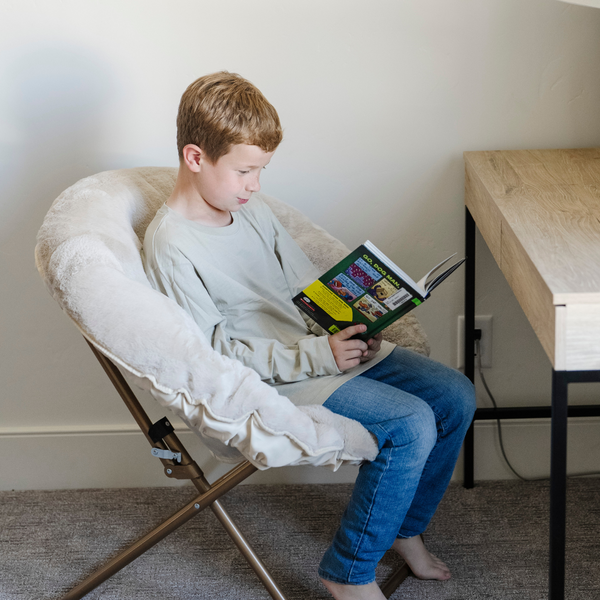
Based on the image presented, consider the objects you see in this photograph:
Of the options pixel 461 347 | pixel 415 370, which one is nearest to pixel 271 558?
pixel 415 370

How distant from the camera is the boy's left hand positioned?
3.42ft

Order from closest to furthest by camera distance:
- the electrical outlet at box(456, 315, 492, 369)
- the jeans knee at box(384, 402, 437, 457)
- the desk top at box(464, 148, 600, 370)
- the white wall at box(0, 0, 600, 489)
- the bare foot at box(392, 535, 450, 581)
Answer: the desk top at box(464, 148, 600, 370)
the jeans knee at box(384, 402, 437, 457)
the bare foot at box(392, 535, 450, 581)
the white wall at box(0, 0, 600, 489)
the electrical outlet at box(456, 315, 492, 369)

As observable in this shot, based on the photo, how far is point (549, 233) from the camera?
834mm

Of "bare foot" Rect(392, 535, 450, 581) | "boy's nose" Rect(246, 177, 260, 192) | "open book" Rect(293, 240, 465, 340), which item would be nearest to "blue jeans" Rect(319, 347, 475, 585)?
"open book" Rect(293, 240, 465, 340)

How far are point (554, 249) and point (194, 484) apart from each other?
0.68 meters

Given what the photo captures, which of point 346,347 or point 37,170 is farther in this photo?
point 37,170

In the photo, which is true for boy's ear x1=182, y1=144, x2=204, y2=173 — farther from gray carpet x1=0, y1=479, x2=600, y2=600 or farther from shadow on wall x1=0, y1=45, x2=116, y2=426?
gray carpet x1=0, y1=479, x2=600, y2=600

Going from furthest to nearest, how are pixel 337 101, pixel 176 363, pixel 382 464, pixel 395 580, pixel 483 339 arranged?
pixel 483 339 < pixel 337 101 < pixel 395 580 < pixel 382 464 < pixel 176 363

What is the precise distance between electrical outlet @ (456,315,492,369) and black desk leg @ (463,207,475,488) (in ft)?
0.07

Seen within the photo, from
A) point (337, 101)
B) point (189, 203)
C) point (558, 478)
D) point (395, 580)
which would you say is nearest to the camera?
point (558, 478)

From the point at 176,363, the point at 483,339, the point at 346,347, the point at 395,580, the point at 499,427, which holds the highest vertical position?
the point at 176,363

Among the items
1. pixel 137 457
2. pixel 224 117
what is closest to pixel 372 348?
pixel 224 117

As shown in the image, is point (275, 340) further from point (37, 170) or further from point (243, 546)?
point (37, 170)

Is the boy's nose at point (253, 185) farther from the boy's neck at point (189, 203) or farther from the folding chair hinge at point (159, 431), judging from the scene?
the folding chair hinge at point (159, 431)
